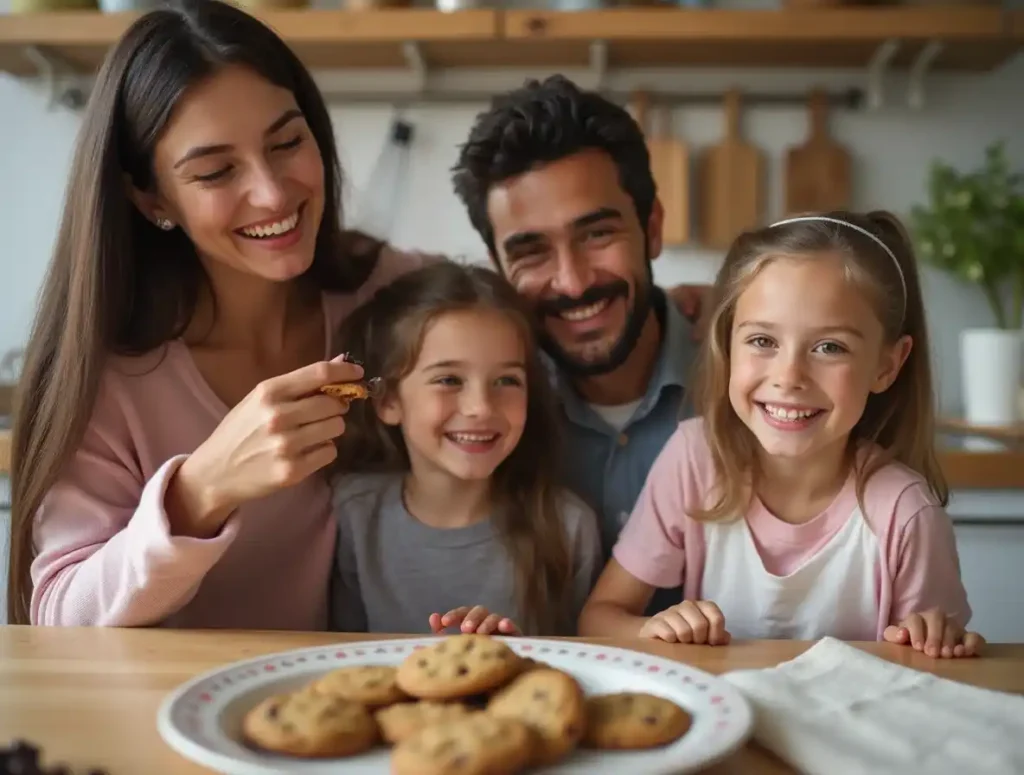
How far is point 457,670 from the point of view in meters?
0.69

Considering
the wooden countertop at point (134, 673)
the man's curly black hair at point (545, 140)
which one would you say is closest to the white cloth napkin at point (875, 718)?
the wooden countertop at point (134, 673)

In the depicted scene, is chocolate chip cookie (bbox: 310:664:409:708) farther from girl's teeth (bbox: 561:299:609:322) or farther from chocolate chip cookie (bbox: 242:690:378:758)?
girl's teeth (bbox: 561:299:609:322)

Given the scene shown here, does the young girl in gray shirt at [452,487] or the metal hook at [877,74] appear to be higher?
the metal hook at [877,74]

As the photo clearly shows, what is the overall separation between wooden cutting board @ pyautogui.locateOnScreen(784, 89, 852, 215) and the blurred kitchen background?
0.03 metres

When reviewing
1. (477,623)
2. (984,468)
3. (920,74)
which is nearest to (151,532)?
(477,623)

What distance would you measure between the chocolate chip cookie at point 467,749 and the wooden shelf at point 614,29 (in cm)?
205

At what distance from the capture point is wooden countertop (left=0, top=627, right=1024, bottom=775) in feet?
2.12

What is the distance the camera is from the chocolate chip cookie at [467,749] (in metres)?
0.56

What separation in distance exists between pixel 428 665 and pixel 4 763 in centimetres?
27

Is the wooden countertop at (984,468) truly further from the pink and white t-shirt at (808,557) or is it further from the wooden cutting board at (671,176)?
the wooden cutting board at (671,176)

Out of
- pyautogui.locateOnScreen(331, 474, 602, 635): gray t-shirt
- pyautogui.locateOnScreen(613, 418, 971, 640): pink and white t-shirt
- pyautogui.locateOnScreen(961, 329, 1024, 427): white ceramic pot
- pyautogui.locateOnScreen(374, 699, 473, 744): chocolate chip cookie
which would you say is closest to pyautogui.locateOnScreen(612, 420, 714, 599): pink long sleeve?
pyautogui.locateOnScreen(613, 418, 971, 640): pink and white t-shirt

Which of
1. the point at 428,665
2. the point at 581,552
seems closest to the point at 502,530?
the point at 581,552

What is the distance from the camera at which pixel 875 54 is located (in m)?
2.51

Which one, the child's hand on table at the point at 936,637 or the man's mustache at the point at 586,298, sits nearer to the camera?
the child's hand on table at the point at 936,637
